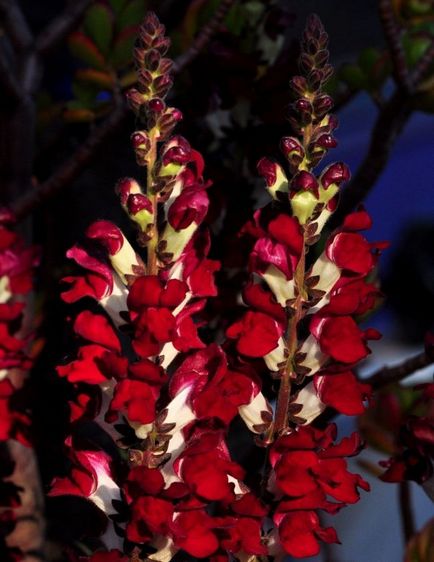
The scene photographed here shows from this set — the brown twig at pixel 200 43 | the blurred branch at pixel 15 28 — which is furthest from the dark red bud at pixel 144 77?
the blurred branch at pixel 15 28

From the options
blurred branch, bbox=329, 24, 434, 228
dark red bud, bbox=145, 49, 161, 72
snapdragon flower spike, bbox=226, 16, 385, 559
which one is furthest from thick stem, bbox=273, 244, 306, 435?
blurred branch, bbox=329, 24, 434, 228

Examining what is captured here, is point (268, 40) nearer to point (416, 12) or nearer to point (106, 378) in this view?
point (416, 12)

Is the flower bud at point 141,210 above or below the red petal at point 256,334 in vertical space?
above

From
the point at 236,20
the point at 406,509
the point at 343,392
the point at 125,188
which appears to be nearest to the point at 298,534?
the point at 343,392

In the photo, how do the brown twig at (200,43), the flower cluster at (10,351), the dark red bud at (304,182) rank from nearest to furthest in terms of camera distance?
the dark red bud at (304,182), the flower cluster at (10,351), the brown twig at (200,43)

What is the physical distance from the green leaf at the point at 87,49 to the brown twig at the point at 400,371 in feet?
0.97

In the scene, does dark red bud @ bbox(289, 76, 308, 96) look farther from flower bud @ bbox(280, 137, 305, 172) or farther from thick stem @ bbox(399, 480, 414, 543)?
thick stem @ bbox(399, 480, 414, 543)

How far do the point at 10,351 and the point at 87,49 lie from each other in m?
0.26

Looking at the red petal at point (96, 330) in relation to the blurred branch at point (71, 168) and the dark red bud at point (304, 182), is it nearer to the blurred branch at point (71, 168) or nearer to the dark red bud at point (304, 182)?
the dark red bud at point (304, 182)

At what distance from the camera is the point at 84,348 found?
1.22ft

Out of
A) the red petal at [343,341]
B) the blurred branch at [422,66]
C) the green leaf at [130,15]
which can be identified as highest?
the green leaf at [130,15]

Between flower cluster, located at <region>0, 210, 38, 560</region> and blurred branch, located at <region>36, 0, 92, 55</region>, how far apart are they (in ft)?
0.67

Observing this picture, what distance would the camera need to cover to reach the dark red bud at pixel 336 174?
14.2 inches

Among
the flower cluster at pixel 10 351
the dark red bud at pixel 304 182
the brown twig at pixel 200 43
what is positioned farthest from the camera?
the brown twig at pixel 200 43
